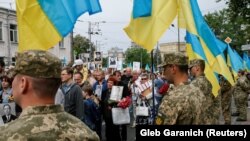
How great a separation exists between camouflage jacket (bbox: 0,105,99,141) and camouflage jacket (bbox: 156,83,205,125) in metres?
1.61

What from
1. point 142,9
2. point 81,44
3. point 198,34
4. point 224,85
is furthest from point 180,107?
point 81,44

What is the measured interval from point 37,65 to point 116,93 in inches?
285

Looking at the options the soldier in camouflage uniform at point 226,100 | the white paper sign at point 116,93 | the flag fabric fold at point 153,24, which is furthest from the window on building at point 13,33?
the flag fabric fold at point 153,24

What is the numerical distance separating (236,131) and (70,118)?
2.05m

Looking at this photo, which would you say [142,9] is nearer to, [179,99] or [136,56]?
[179,99]

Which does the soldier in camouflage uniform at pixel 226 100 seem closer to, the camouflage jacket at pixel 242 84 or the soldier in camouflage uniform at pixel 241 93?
the soldier in camouflage uniform at pixel 241 93

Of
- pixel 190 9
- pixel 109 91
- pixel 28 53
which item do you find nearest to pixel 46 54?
pixel 28 53

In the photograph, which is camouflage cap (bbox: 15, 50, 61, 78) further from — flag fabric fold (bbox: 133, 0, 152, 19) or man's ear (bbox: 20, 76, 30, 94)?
flag fabric fold (bbox: 133, 0, 152, 19)

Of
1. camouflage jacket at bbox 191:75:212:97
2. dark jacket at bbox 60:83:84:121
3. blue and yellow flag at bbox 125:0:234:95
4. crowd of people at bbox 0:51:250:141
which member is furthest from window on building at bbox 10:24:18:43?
blue and yellow flag at bbox 125:0:234:95

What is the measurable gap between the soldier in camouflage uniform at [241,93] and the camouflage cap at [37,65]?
1308 cm

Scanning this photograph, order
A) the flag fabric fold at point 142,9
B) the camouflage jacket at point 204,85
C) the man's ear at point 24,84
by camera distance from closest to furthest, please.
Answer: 1. the man's ear at point 24,84
2. the flag fabric fold at point 142,9
3. the camouflage jacket at point 204,85

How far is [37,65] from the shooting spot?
267 centimetres

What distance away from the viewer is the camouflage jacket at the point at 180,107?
426cm

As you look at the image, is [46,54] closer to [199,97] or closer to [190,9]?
[199,97]
